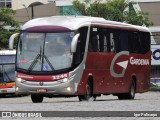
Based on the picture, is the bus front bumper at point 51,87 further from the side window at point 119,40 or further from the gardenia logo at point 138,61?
the gardenia logo at point 138,61

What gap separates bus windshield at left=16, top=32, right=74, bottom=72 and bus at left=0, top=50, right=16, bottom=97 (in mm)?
18017

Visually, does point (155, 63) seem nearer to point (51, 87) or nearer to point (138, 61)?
point (138, 61)

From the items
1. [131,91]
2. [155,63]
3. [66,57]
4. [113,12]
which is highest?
[66,57]

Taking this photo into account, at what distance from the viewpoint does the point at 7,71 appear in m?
47.5

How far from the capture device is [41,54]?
29125 millimetres

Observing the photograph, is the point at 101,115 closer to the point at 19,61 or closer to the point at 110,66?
the point at 19,61

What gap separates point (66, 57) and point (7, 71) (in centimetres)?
1893

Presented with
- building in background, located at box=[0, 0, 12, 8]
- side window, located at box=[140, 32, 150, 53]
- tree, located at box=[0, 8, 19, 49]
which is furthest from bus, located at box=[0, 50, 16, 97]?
building in background, located at box=[0, 0, 12, 8]

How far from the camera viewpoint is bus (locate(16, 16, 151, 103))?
Answer: 2908cm

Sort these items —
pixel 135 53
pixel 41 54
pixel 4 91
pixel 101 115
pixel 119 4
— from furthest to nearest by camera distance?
1. pixel 119 4
2. pixel 4 91
3. pixel 135 53
4. pixel 41 54
5. pixel 101 115

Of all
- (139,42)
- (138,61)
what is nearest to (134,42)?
(139,42)

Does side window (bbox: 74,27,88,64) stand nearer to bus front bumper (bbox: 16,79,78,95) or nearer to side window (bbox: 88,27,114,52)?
side window (bbox: 88,27,114,52)

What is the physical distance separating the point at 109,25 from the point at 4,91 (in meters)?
16.5

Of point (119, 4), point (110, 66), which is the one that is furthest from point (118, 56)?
point (119, 4)
